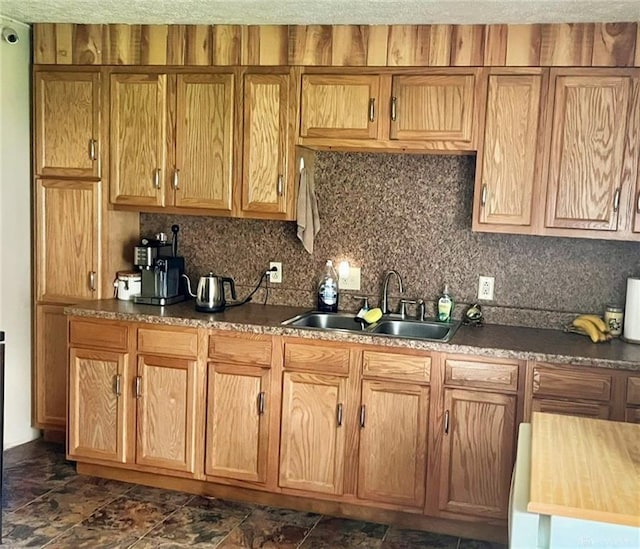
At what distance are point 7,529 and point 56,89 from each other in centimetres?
219

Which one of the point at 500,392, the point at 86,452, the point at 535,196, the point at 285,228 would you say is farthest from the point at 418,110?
the point at 86,452

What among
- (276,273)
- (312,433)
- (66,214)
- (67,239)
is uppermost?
(66,214)

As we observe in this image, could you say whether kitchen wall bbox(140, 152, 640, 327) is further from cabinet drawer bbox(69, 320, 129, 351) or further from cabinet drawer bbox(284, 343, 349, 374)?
cabinet drawer bbox(69, 320, 129, 351)

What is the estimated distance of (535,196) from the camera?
3.18 metres

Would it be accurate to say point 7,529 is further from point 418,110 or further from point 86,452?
point 418,110

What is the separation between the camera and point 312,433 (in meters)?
3.26

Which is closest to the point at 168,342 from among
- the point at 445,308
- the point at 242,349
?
the point at 242,349

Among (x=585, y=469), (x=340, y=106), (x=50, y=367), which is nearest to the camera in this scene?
(x=585, y=469)

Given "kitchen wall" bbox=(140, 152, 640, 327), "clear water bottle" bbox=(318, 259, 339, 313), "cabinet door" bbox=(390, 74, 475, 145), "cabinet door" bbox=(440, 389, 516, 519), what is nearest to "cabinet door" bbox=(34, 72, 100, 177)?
"kitchen wall" bbox=(140, 152, 640, 327)

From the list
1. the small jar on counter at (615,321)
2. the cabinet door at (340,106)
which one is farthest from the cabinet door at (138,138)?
the small jar on counter at (615,321)

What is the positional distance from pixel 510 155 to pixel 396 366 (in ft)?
3.52

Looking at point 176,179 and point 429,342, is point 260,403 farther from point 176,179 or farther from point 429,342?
point 176,179

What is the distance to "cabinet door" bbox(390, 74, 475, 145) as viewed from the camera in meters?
3.21

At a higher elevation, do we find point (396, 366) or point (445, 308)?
point (445, 308)
